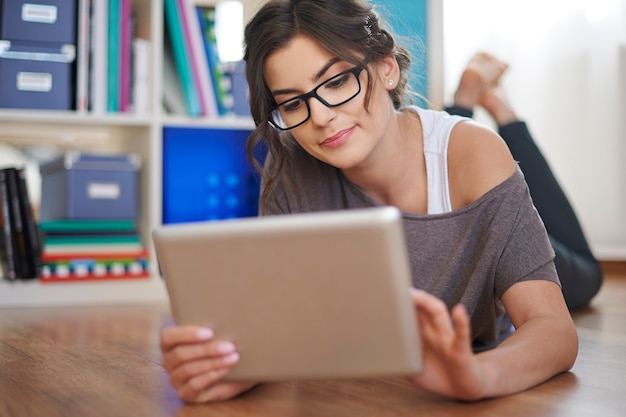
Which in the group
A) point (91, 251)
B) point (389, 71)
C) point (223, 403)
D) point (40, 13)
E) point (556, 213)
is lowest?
point (223, 403)

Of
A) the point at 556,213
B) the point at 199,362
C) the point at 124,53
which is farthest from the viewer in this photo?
the point at 124,53

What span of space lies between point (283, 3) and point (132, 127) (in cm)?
149

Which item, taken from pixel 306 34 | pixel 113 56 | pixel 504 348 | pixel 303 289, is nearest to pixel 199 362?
pixel 303 289

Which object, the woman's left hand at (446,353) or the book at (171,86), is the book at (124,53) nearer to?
the book at (171,86)

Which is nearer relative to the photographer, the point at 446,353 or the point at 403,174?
the point at 446,353

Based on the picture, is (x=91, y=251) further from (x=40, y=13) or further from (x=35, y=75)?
(x=40, y=13)

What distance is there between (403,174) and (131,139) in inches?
59.3

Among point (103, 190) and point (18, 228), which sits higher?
point (103, 190)

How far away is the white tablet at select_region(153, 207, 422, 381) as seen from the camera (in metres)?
0.75

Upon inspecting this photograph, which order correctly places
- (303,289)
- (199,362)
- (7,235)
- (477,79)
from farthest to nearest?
(7,235) → (477,79) → (199,362) → (303,289)

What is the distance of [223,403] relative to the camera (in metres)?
0.95

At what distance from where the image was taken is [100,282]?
91.7 inches

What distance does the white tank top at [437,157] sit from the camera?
49.3 inches

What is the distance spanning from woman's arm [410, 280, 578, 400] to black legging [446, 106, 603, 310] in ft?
2.80
